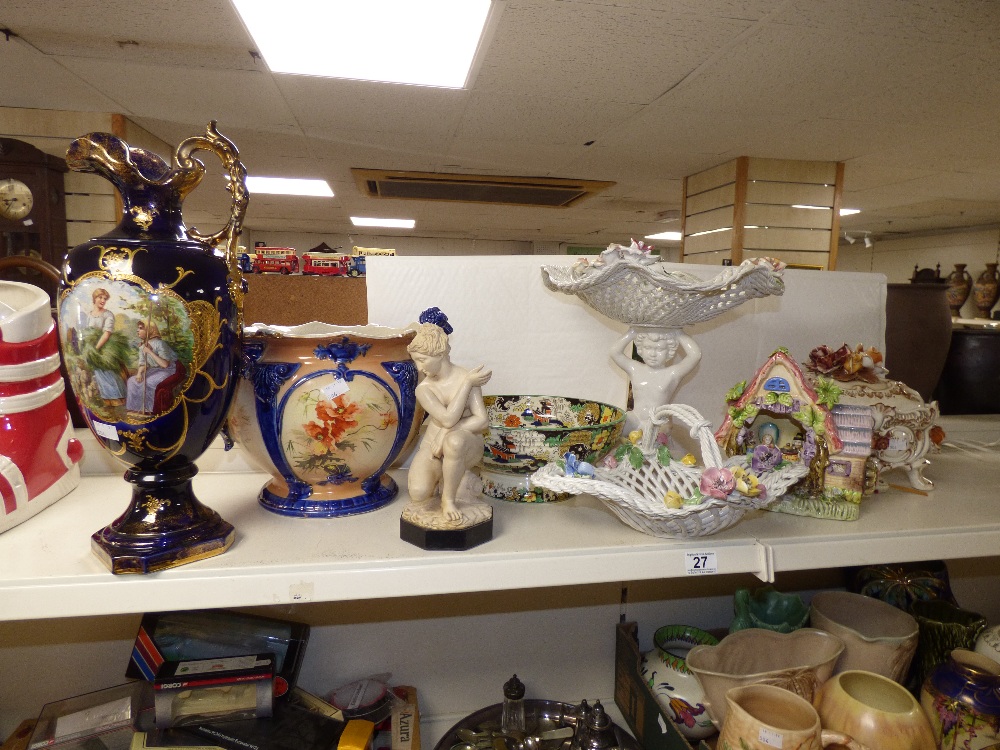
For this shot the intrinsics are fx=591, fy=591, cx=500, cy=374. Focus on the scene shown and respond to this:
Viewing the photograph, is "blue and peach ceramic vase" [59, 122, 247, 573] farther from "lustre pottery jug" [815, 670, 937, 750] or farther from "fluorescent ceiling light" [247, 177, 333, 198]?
"fluorescent ceiling light" [247, 177, 333, 198]

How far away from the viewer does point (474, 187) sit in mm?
4082

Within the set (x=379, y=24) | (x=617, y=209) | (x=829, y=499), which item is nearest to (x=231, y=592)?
(x=829, y=499)

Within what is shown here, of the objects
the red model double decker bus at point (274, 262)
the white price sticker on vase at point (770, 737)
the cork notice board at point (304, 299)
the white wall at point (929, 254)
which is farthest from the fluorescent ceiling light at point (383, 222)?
the white price sticker on vase at point (770, 737)

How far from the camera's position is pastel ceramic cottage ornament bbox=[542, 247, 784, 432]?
75cm

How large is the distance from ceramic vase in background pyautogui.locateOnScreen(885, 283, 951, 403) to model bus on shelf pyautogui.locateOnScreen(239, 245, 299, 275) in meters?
1.39

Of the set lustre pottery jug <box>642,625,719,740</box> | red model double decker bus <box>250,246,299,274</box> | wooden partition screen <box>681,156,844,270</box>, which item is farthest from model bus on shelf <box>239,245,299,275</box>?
wooden partition screen <box>681,156,844,270</box>

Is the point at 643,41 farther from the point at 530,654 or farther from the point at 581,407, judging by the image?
the point at 530,654

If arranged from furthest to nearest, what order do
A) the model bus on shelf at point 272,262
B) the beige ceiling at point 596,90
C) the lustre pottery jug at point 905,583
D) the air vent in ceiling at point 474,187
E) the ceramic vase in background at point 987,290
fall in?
the ceramic vase in background at point 987,290 → the air vent in ceiling at point 474,187 → the beige ceiling at point 596,90 → the model bus on shelf at point 272,262 → the lustre pottery jug at point 905,583


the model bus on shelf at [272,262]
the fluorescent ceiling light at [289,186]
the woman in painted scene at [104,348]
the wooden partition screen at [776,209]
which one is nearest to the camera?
the woman in painted scene at [104,348]

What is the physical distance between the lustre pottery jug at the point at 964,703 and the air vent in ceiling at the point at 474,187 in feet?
11.4

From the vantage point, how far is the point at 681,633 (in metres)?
0.99

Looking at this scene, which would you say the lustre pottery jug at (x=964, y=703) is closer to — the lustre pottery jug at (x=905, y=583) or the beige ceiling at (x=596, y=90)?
the lustre pottery jug at (x=905, y=583)

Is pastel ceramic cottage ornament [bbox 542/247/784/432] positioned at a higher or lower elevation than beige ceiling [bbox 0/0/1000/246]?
lower

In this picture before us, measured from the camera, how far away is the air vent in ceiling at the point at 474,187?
3816 millimetres
